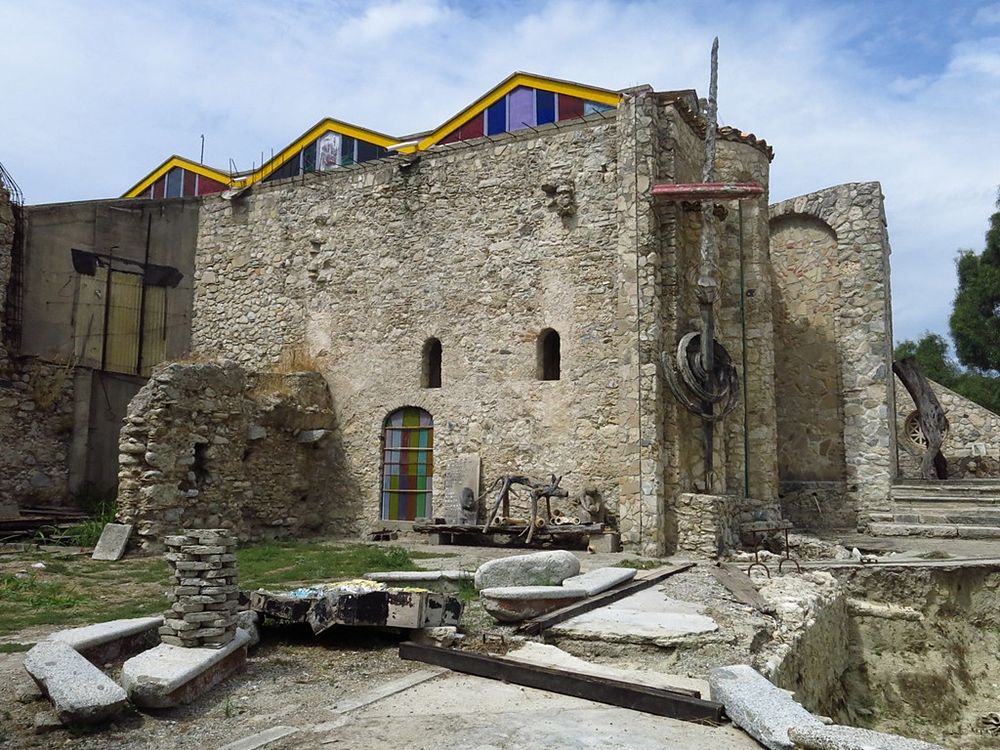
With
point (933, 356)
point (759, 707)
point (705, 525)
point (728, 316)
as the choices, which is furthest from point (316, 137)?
point (933, 356)

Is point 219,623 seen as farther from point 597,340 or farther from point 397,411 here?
point 397,411

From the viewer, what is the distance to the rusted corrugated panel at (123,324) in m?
15.3

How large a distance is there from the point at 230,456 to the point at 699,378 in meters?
7.31

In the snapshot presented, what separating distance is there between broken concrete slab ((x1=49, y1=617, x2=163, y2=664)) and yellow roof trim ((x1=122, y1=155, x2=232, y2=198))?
19.8 metres

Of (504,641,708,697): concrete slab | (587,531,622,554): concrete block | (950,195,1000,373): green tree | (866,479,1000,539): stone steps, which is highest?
(950,195,1000,373): green tree

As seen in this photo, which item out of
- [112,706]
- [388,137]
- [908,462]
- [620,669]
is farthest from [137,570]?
[908,462]

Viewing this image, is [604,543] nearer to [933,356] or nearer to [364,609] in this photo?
[364,609]

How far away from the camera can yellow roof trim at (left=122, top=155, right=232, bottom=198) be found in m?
24.6

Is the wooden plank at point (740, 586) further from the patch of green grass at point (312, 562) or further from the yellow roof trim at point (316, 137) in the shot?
the yellow roof trim at point (316, 137)

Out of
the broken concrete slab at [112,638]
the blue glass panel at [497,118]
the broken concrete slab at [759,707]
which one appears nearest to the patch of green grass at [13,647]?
the broken concrete slab at [112,638]

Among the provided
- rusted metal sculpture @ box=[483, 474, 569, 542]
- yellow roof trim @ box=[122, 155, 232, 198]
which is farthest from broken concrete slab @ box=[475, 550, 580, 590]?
yellow roof trim @ box=[122, 155, 232, 198]

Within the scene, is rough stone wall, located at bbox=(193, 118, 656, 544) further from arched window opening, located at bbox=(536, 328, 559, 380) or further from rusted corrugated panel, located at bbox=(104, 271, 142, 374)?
rusted corrugated panel, located at bbox=(104, 271, 142, 374)

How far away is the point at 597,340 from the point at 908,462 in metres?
10.3

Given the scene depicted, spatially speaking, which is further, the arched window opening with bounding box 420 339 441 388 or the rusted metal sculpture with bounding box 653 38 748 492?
the arched window opening with bounding box 420 339 441 388
